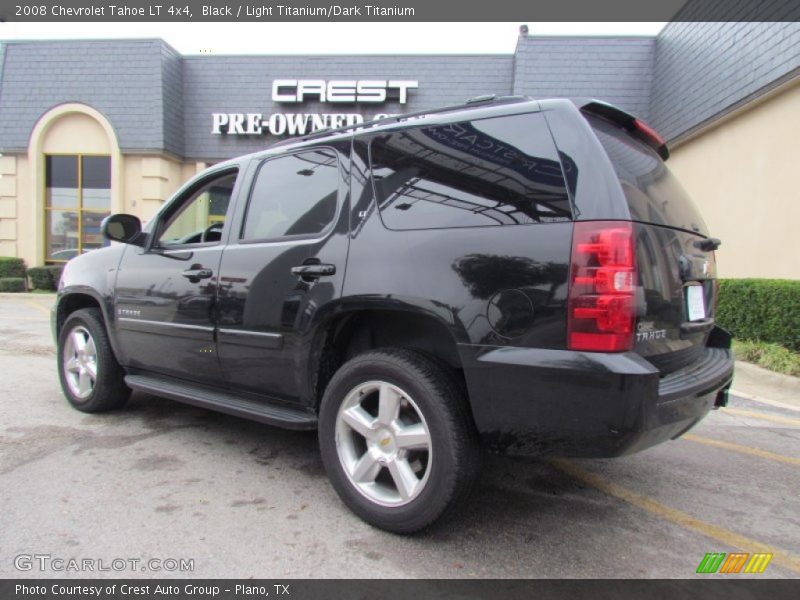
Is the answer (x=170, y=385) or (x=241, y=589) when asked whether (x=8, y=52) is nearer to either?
(x=170, y=385)

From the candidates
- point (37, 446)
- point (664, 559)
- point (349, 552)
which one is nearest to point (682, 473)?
point (664, 559)

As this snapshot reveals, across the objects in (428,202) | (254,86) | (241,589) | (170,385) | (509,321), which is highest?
(254,86)

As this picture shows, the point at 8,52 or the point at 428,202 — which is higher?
the point at 8,52

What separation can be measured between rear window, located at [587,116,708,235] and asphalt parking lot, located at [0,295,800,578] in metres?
1.51

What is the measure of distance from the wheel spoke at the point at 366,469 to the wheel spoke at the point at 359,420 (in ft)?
0.36

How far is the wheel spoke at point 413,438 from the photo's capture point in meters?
2.34

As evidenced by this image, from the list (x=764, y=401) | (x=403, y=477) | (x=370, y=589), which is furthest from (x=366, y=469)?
(x=764, y=401)

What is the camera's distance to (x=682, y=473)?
335 cm

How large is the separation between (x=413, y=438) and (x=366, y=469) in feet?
1.10

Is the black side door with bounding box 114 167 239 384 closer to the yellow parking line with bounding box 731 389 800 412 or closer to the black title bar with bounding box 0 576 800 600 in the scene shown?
the black title bar with bounding box 0 576 800 600

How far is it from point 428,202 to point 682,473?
8.06ft

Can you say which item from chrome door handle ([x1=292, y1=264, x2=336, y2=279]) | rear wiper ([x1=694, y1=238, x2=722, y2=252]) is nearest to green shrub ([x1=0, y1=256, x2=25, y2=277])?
chrome door handle ([x1=292, y1=264, x2=336, y2=279])

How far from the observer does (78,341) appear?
4219 millimetres

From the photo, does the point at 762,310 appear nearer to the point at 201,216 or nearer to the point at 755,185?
the point at 755,185
